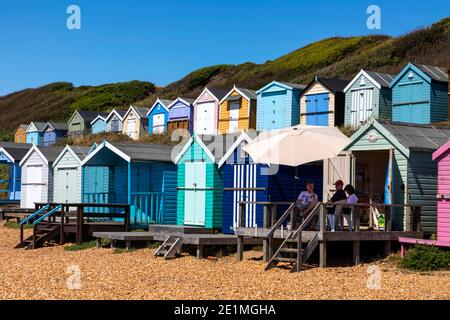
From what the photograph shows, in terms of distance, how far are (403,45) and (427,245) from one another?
44185 mm

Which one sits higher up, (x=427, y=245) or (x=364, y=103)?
(x=364, y=103)

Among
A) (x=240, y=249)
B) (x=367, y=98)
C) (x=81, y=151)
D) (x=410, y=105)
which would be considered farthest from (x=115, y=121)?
(x=240, y=249)

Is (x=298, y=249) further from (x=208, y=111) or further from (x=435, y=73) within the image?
(x=208, y=111)

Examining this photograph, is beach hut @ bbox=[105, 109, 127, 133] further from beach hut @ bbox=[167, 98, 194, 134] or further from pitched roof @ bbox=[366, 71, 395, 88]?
pitched roof @ bbox=[366, 71, 395, 88]

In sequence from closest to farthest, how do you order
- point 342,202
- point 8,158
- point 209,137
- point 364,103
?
1. point 342,202
2. point 209,137
3. point 364,103
4. point 8,158

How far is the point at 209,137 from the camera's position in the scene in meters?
21.7

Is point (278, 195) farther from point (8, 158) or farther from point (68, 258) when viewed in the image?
point (8, 158)

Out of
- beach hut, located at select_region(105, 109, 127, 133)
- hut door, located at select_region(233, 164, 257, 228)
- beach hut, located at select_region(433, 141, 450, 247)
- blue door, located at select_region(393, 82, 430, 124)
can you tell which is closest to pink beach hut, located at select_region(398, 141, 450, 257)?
beach hut, located at select_region(433, 141, 450, 247)

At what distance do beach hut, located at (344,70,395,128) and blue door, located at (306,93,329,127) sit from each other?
4.36 ft

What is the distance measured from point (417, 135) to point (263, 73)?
5506cm

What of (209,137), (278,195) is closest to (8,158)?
(209,137)

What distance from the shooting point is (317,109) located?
114ft

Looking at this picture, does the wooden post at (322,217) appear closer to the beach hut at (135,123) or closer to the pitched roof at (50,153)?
the pitched roof at (50,153)

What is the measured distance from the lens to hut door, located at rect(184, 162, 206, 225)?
21.1m
